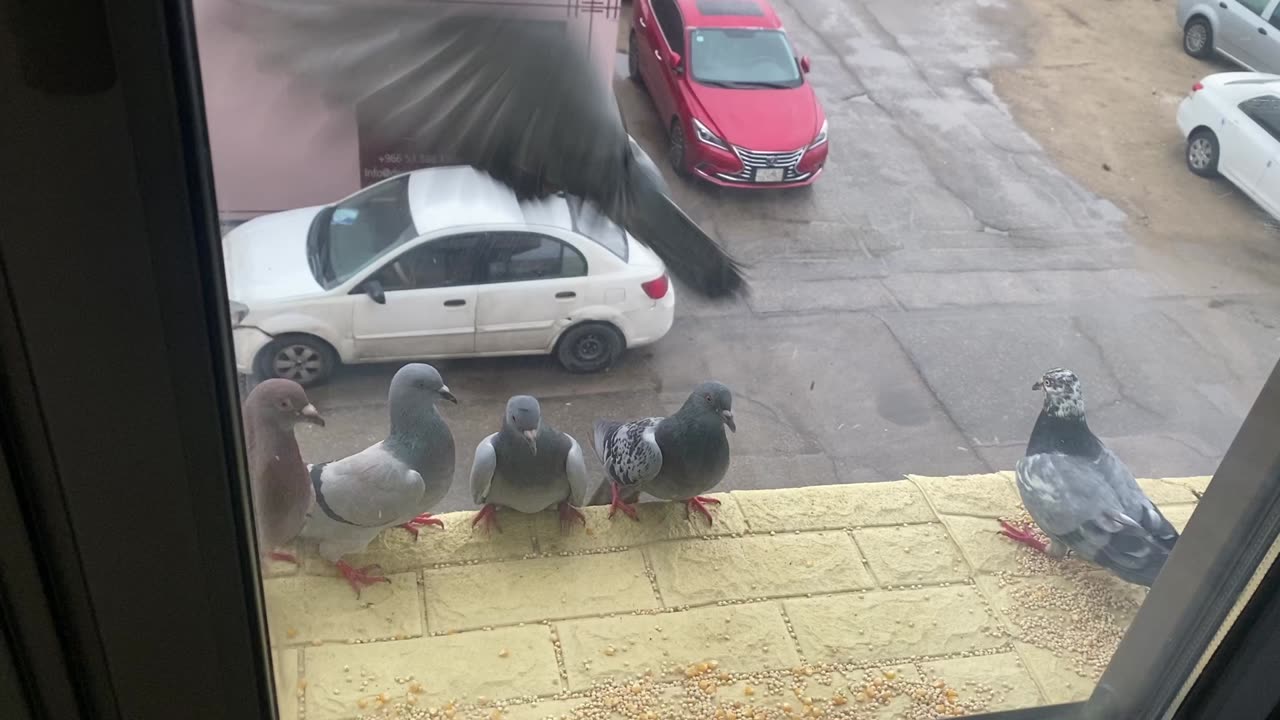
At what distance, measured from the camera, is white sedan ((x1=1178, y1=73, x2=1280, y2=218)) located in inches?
32.4

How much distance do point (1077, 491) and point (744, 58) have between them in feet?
1.97

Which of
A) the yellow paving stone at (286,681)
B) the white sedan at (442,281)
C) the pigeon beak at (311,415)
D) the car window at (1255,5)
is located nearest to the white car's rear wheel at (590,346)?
the white sedan at (442,281)

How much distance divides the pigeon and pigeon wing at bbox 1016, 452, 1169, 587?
0.56m

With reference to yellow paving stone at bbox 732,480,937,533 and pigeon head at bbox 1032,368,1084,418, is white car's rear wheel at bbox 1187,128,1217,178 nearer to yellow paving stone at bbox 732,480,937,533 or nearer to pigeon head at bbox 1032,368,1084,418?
pigeon head at bbox 1032,368,1084,418

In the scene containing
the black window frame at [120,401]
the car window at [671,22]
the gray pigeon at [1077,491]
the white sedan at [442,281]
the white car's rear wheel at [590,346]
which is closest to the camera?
the black window frame at [120,401]

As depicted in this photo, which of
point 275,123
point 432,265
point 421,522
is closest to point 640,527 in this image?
Result: point 421,522

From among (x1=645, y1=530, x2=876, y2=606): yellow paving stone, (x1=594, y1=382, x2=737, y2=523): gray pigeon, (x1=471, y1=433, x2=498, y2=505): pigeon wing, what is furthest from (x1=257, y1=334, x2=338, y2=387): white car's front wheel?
(x1=645, y1=530, x2=876, y2=606): yellow paving stone

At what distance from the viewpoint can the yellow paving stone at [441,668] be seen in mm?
952

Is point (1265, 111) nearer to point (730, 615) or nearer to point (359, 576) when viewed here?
point (730, 615)

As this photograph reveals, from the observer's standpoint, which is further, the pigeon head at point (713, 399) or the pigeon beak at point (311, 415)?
the pigeon head at point (713, 399)

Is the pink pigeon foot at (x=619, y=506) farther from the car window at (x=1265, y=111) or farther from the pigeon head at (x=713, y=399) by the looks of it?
the car window at (x=1265, y=111)

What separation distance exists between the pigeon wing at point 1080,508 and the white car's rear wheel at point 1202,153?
33 centimetres

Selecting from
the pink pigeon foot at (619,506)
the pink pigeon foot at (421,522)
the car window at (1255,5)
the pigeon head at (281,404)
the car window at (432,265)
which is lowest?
the pink pigeon foot at (619,506)

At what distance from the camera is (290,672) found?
0.87 m
